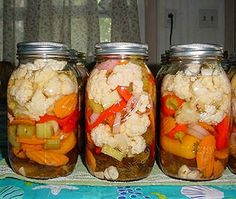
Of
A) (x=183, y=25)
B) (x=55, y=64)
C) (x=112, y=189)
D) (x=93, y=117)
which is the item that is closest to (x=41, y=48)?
(x=55, y=64)

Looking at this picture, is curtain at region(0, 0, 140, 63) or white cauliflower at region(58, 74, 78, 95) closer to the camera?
white cauliflower at region(58, 74, 78, 95)

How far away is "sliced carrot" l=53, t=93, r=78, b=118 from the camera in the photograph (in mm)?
566

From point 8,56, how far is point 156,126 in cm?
203

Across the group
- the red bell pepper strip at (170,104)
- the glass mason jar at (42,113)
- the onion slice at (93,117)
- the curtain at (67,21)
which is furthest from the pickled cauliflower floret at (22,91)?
the curtain at (67,21)

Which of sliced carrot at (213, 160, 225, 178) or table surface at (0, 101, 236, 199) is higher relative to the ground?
sliced carrot at (213, 160, 225, 178)

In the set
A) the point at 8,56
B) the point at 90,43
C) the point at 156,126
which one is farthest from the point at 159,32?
the point at 156,126

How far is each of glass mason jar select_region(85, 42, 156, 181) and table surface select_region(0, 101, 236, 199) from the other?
31 mm

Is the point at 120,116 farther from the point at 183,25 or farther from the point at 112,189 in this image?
the point at 183,25

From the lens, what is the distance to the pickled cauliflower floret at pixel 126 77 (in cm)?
56

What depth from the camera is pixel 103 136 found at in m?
0.56

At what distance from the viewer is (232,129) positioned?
608mm

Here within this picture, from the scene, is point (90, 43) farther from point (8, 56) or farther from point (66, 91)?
point (66, 91)

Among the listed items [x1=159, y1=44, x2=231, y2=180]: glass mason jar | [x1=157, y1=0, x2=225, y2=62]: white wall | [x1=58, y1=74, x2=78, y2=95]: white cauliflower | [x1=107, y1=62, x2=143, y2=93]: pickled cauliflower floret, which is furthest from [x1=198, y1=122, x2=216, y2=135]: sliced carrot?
[x1=157, y1=0, x2=225, y2=62]: white wall

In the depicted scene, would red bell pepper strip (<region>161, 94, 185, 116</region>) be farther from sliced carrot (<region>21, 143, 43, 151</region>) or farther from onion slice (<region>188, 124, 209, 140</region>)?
sliced carrot (<region>21, 143, 43, 151</region>)
